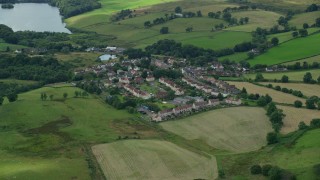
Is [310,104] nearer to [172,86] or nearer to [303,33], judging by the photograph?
[172,86]

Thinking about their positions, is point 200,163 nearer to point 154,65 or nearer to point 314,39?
point 154,65

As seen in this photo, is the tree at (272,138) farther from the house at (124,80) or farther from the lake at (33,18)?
the lake at (33,18)

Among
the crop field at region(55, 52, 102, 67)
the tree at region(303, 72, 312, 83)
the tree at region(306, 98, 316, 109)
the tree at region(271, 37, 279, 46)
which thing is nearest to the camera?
the tree at region(306, 98, 316, 109)

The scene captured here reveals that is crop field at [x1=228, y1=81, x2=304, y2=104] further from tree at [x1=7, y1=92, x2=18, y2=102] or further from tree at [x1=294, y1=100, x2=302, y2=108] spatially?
tree at [x1=7, y1=92, x2=18, y2=102]

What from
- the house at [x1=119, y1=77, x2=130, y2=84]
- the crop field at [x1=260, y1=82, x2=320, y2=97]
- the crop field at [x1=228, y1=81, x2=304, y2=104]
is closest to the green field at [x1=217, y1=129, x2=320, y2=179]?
the crop field at [x1=228, y1=81, x2=304, y2=104]

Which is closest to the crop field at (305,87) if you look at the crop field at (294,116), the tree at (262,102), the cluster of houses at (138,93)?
the crop field at (294,116)

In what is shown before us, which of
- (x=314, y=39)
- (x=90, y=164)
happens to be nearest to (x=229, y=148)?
(x=90, y=164)
